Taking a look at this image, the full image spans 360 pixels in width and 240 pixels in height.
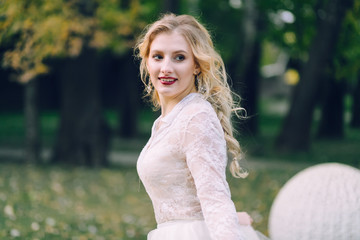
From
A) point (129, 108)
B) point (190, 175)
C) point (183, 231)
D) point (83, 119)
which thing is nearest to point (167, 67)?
point (190, 175)

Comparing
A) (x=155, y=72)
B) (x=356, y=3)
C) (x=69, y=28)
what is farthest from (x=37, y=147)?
(x=155, y=72)

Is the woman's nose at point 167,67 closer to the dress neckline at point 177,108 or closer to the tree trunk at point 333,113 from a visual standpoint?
the dress neckline at point 177,108

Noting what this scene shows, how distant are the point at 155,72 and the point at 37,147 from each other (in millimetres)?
13264

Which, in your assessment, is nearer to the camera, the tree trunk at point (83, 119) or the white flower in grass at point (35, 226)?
the white flower in grass at point (35, 226)

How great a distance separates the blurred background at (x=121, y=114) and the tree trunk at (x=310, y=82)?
0.10 ft

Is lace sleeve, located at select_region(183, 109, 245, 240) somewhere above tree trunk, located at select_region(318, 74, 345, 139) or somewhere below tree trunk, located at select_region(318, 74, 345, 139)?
above

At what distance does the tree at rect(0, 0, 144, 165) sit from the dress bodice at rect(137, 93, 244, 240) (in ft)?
24.5

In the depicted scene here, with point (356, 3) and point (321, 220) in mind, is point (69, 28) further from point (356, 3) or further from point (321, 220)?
point (321, 220)

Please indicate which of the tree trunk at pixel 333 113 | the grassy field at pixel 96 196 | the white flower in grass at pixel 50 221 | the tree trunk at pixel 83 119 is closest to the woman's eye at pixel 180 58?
the grassy field at pixel 96 196

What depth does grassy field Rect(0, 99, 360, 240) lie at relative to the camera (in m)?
7.89

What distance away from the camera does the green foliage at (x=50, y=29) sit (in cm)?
943

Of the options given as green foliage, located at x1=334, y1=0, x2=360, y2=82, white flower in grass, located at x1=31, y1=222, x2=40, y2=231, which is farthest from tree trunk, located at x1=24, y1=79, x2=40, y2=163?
green foliage, located at x1=334, y1=0, x2=360, y2=82

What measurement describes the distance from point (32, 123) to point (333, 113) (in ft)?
45.3

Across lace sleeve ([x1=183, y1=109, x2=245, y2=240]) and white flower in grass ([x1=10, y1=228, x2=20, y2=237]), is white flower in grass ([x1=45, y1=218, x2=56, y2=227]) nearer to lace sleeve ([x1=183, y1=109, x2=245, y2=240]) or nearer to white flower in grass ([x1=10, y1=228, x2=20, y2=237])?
white flower in grass ([x1=10, y1=228, x2=20, y2=237])
